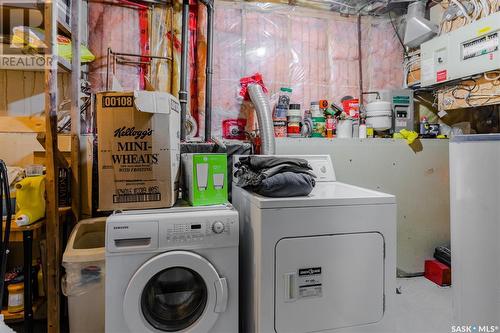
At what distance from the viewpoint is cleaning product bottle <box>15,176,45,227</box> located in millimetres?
1748

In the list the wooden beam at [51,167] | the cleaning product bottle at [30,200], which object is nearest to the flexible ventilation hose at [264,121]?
the wooden beam at [51,167]

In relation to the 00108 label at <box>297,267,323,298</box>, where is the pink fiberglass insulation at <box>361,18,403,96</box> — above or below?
above

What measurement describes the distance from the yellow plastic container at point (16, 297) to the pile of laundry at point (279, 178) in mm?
1576

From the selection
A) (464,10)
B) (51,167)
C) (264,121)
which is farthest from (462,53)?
(51,167)

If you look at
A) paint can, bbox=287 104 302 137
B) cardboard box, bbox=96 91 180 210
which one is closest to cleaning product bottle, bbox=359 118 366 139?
paint can, bbox=287 104 302 137

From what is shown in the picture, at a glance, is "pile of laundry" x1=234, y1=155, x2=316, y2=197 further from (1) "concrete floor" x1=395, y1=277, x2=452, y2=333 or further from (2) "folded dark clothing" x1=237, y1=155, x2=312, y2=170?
(1) "concrete floor" x1=395, y1=277, x2=452, y2=333

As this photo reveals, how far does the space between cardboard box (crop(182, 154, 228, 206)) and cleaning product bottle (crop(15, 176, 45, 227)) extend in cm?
91

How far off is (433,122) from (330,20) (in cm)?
154

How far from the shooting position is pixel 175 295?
5.46ft

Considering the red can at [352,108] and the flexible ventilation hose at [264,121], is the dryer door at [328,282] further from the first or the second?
the red can at [352,108]

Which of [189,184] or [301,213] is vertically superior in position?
[189,184]

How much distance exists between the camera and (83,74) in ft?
8.20

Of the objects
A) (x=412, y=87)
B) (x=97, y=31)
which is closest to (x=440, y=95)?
(x=412, y=87)

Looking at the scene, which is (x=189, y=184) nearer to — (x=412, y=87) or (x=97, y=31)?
(x=97, y=31)
